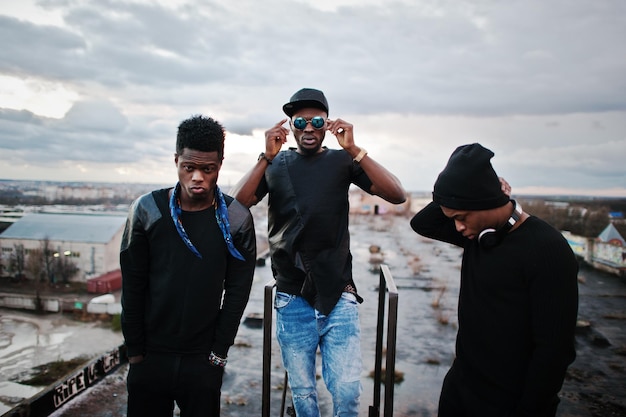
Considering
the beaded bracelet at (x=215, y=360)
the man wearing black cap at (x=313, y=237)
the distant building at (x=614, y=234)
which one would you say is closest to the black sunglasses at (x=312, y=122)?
the man wearing black cap at (x=313, y=237)

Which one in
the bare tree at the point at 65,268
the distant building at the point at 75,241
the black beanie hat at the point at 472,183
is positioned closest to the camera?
the black beanie hat at the point at 472,183

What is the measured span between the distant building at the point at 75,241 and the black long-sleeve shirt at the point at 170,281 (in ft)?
102

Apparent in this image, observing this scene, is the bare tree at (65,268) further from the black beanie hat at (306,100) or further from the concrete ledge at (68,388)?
the black beanie hat at (306,100)

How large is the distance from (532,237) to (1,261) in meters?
39.3

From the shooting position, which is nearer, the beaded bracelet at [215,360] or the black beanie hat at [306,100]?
the beaded bracelet at [215,360]

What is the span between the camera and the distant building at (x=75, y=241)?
101 ft

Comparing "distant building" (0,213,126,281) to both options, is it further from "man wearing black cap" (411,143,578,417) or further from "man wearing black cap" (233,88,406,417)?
"man wearing black cap" (411,143,578,417)

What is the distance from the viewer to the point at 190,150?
8.69 ft

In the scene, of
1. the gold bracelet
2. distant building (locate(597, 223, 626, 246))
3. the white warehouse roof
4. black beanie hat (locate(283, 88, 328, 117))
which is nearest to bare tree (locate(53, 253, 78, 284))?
the white warehouse roof

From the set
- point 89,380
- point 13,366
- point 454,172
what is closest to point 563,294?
point 454,172

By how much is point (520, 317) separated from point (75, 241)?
113 feet

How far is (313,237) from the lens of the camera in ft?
9.80

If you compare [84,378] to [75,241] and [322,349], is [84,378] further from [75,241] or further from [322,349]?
[75,241]

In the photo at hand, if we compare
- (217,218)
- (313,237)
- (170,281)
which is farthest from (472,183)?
(170,281)
